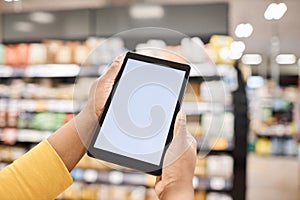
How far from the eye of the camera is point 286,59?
13.2 meters

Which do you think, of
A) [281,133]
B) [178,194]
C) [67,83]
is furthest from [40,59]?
[281,133]

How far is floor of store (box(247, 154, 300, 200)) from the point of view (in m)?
6.07

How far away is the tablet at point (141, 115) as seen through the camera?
572mm

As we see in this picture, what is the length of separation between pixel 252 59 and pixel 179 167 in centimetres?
1314

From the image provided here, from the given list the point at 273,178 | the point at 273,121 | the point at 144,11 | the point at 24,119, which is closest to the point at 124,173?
the point at 24,119

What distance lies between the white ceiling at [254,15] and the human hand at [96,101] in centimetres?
294

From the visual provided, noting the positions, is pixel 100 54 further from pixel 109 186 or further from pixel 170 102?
pixel 109 186

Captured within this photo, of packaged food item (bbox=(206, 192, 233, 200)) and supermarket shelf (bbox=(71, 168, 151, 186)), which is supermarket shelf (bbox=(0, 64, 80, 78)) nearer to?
supermarket shelf (bbox=(71, 168, 151, 186))

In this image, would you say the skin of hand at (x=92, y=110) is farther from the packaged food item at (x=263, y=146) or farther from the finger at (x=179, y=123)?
the packaged food item at (x=263, y=146)

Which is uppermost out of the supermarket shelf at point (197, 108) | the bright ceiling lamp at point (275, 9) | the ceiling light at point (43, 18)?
the bright ceiling lamp at point (275, 9)

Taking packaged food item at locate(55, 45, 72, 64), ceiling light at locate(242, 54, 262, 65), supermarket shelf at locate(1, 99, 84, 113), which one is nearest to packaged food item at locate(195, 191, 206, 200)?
supermarket shelf at locate(1, 99, 84, 113)

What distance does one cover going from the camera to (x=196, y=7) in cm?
342

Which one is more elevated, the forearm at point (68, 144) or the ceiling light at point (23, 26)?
the ceiling light at point (23, 26)

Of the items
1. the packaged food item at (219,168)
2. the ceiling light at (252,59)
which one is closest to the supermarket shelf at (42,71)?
the packaged food item at (219,168)
